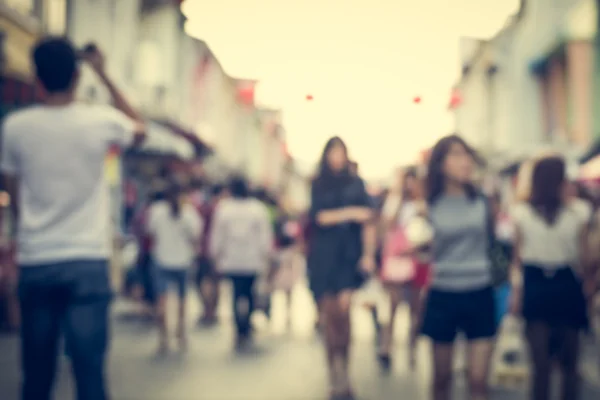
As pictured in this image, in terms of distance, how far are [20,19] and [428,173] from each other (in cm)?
982

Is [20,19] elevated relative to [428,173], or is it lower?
elevated

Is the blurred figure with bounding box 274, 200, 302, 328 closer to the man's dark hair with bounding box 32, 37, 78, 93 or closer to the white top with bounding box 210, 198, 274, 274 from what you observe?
the white top with bounding box 210, 198, 274, 274

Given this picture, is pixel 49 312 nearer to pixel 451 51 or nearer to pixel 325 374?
pixel 451 51

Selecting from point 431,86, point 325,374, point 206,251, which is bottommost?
point 325,374

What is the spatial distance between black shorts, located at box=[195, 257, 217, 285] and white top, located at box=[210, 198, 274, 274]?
4.71 feet

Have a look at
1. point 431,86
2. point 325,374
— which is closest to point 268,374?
point 325,374

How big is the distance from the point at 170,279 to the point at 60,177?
5359 mm

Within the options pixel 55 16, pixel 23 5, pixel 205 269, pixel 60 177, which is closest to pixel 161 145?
pixel 55 16

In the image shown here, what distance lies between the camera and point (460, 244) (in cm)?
457

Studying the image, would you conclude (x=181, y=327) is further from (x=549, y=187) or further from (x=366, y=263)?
(x=549, y=187)

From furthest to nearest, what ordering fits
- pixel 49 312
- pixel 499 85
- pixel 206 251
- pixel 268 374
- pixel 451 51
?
pixel 499 85
pixel 206 251
pixel 268 374
pixel 451 51
pixel 49 312

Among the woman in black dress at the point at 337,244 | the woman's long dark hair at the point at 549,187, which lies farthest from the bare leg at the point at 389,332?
the woman's long dark hair at the point at 549,187

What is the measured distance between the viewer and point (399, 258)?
7.92 m

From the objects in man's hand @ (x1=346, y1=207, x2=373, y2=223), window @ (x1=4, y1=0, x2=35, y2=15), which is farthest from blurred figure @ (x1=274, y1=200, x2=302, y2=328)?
window @ (x1=4, y1=0, x2=35, y2=15)
